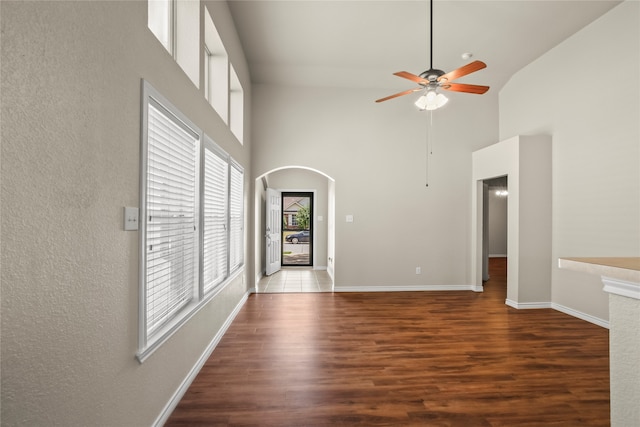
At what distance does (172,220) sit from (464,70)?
9.20ft

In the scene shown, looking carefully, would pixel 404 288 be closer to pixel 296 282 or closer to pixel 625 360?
pixel 296 282

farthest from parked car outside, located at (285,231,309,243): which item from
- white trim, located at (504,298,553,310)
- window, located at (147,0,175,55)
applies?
window, located at (147,0,175,55)

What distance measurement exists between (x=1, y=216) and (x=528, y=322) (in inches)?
191

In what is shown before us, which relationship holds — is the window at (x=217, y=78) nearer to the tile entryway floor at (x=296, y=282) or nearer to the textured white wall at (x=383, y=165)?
the textured white wall at (x=383, y=165)

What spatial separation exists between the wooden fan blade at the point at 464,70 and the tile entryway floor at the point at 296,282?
12.7ft

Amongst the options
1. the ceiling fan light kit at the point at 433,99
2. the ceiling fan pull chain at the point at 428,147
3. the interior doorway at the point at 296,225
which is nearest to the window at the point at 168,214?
the ceiling fan light kit at the point at 433,99

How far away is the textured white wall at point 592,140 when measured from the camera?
350 centimetres

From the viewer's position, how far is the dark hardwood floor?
206 cm

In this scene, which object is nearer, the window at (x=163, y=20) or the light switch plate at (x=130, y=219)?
the light switch plate at (x=130, y=219)

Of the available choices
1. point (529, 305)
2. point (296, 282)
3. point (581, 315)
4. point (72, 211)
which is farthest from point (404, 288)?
point (72, 211)

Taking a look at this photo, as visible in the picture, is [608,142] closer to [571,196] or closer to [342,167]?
[571,196]

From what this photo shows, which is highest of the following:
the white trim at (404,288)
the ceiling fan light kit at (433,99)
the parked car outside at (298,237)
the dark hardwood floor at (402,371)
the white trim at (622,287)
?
the ceiling fan light kit at (433,99)

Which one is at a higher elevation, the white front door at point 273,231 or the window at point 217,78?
the window at point 217,78

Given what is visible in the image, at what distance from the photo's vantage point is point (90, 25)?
124 cm
